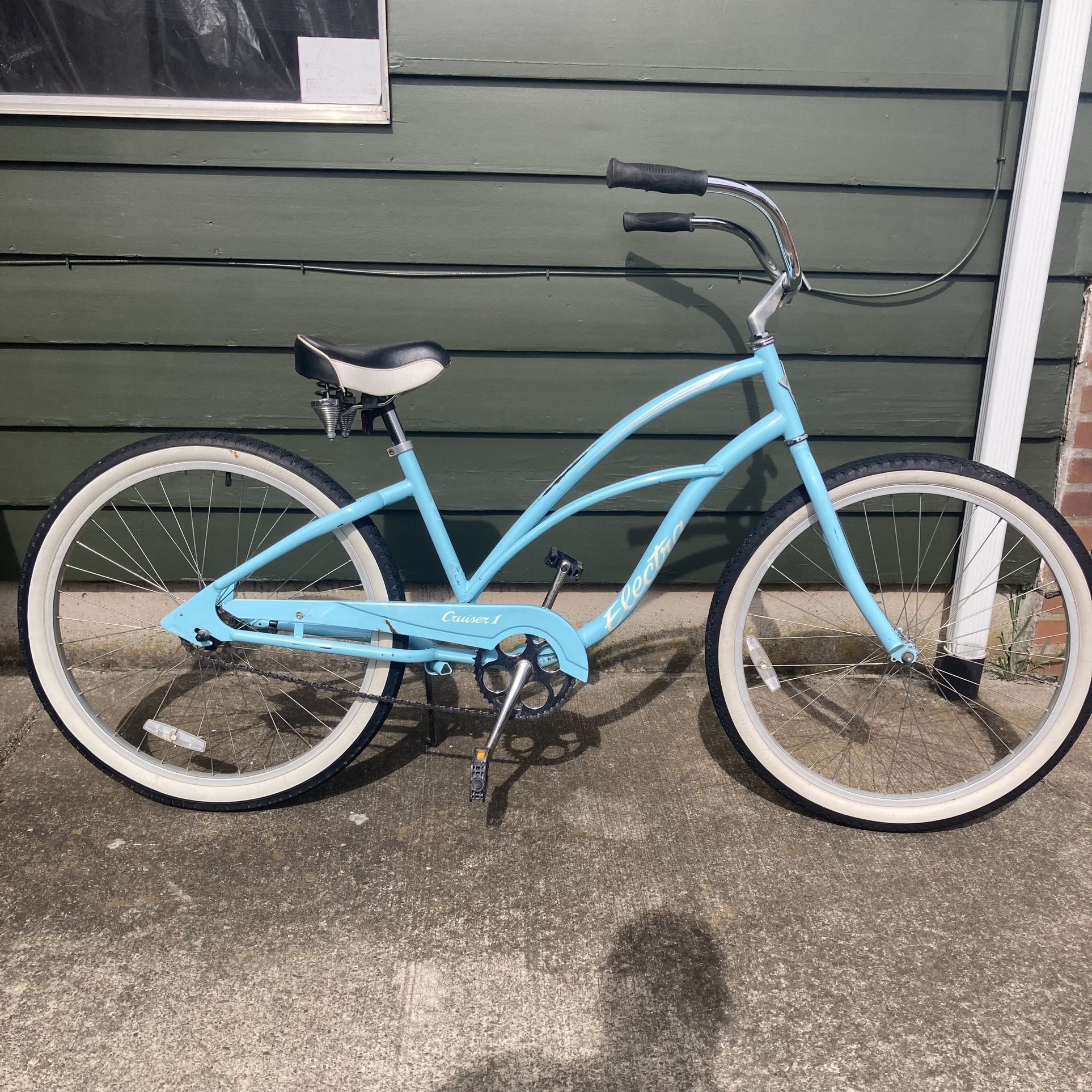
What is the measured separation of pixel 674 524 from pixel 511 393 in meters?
0.71

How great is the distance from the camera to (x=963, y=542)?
2.31 m

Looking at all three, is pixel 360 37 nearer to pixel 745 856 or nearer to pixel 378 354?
pixel 378 354

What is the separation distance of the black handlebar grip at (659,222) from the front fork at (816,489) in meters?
0.30

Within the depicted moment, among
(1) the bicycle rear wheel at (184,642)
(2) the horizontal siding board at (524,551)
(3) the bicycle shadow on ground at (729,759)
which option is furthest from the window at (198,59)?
(3) the bicycle shadow on ground at (729,759)

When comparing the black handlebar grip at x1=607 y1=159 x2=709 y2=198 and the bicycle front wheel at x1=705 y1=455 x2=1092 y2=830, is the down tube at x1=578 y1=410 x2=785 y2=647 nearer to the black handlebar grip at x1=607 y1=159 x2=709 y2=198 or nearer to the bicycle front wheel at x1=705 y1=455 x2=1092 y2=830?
the bicycle front wheel at x1=705 y1=455 x2=1092 y2=830

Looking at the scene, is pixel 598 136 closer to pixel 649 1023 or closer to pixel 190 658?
pixel 190 658

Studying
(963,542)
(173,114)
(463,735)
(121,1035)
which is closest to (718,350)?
(963,542)

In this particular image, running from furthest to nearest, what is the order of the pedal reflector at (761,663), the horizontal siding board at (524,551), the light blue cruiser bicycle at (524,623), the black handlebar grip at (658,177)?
1. the horizontal siding board at (524,551)
2. the pedal reflector at (761,663)
3. the light blue cruiser bicycle at (524,623)
4. the black handlebar grip at (658,177)

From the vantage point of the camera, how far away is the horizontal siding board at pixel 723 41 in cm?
199

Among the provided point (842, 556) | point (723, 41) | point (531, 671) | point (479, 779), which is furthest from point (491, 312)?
point (479, 779)

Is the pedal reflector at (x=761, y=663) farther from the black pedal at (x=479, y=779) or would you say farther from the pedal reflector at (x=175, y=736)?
the pedal reflector at (x=175, y=736)

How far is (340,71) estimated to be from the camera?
2.03 metres

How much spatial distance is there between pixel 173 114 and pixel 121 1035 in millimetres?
2029

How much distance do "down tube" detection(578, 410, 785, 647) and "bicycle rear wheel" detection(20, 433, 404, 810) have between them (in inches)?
18.7
